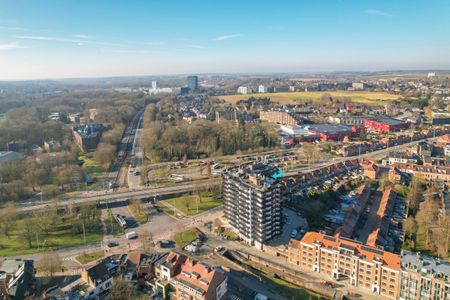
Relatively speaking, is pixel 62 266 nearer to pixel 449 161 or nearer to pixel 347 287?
pixel 347 287

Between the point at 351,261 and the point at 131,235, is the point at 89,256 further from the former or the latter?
Result: the point at 351,261

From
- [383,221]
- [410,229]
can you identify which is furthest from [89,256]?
[410,229]

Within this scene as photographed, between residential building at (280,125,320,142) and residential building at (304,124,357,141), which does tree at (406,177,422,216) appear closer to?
residential building at (280,125,320,142)

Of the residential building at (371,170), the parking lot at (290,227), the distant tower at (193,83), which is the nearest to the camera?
the parking lot at (290,227)

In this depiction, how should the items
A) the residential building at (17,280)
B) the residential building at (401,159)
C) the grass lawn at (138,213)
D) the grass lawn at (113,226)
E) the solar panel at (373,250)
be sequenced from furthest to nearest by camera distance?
1. the residential building at (401,159)
2. the grass lawn at (138,213)
3. the grass lawn at (113,226)
4. the solar panel at (373,250)
5. the residential building at (17,280)

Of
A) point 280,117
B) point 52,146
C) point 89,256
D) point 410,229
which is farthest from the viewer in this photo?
point 280,117

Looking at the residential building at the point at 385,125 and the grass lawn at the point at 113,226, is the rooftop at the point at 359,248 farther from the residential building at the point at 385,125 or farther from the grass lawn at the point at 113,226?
the residential building at the point at 385,125

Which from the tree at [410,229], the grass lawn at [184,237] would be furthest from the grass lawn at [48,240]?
the tree at [410,229]
